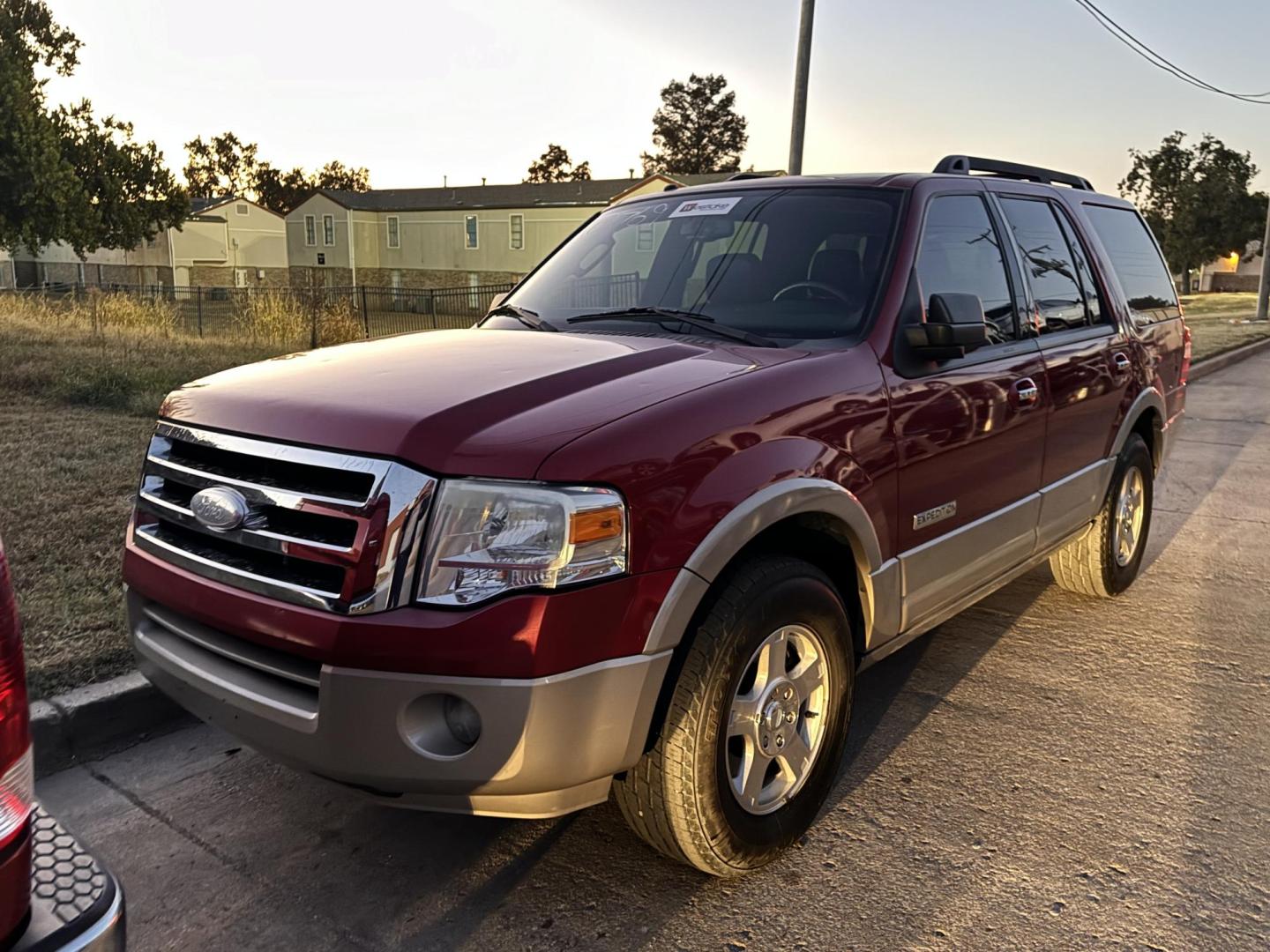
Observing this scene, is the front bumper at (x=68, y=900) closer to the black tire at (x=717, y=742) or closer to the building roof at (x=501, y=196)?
A: the black tire at (x=717, y=742)

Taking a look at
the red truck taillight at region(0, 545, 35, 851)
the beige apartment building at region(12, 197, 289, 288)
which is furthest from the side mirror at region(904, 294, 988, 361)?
the beige apartment building at region(12, 197, 289, 288)

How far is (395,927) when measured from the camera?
2.69 metres

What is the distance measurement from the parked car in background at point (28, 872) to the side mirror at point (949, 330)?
266 centimetres

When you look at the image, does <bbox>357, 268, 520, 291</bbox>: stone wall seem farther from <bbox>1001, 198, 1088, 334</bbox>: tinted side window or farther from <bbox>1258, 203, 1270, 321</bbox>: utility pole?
<bbox>1001, 198, 1088, 334</bbox>: tinted side window

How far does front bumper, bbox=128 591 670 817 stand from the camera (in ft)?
7.51

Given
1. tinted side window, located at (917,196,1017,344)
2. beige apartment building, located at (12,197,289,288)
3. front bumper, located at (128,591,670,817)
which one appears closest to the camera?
front bumper, located at (128,591,670,817)

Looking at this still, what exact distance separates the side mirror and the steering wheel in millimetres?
263

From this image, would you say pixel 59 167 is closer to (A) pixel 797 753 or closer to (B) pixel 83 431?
(B) pixel 83 431

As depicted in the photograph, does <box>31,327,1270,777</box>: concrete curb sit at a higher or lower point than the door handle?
lower

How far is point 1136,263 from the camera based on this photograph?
18.2 ft

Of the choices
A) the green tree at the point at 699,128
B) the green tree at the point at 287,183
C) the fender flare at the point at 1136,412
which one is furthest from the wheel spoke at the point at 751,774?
→ the green tree at the point at 287,183

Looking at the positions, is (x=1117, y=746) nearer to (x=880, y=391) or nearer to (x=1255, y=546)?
(x=880, y=391)

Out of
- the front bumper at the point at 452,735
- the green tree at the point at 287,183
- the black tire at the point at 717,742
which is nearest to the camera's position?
the front bumper at the point at 452,735

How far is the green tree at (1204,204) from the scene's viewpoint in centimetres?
5453
